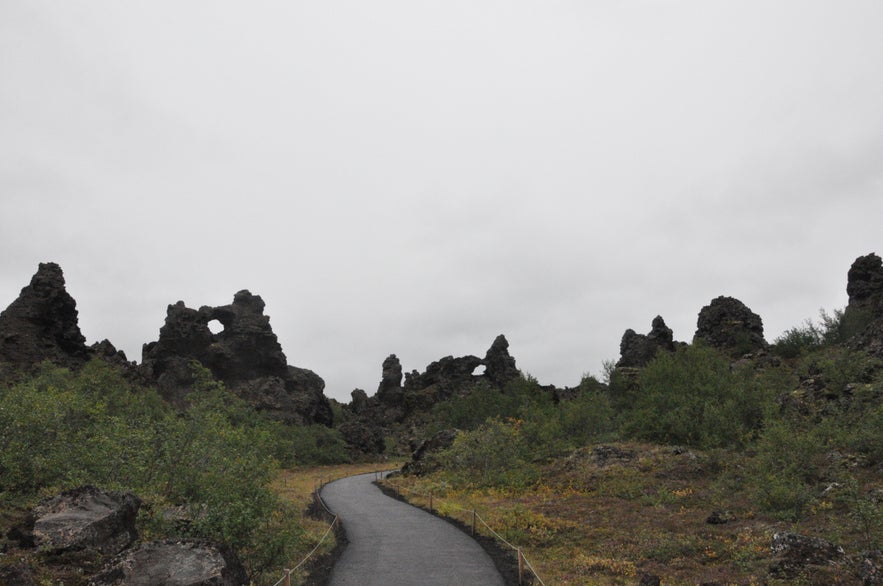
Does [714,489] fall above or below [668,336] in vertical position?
below

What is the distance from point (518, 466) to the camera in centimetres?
3403

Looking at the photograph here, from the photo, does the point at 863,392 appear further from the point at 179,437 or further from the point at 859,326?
the point at 859,326

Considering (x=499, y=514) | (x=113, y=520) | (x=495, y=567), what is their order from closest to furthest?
(x=113, y=520)
(x=495, y=567)
(x=499, y=514)

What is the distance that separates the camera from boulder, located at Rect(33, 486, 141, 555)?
10.8 metres

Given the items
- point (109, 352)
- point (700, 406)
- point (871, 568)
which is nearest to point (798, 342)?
point (700, 406)

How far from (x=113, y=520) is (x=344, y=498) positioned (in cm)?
2305

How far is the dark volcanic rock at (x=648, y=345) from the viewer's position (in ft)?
254

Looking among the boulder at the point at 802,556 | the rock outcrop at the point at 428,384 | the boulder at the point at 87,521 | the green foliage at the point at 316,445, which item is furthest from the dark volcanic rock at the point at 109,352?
the boulder at the point at 802,556

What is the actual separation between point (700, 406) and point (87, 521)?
34259 millimetres

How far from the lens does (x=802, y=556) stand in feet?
36.0

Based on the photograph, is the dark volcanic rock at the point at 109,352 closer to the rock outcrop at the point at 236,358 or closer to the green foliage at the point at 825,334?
the rock outcrop at the point at 236,358

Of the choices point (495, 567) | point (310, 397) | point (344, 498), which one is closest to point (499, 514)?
point (495, 567)

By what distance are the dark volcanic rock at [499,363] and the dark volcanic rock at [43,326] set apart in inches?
2744

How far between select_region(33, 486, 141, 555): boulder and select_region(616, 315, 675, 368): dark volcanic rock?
7430 centimetres
